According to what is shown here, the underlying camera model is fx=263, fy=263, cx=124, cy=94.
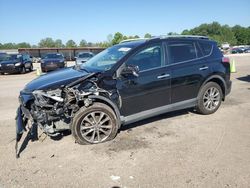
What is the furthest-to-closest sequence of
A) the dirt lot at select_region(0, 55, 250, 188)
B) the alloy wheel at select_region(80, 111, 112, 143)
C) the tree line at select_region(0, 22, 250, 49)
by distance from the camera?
the tree line at select_region(0, 22, 250, 49) → the alloy wheel at select_region(80, 111, 112, 143) → the dirt lot at select_region(0, 55, 250, 188)

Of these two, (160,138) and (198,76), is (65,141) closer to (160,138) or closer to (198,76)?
(160,138)

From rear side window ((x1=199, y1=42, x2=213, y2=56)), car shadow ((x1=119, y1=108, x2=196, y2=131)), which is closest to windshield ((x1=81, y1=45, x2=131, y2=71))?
car shadow ((x1=119, y1=108, x2=196, y2=131))

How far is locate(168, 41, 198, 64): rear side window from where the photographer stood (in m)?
5.48

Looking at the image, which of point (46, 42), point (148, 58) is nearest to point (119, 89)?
point (148, 58)

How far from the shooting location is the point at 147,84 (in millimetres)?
5035

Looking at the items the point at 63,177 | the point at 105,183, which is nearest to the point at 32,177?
the point at 63,177

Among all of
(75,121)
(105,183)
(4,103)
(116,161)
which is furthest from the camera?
(4,103)

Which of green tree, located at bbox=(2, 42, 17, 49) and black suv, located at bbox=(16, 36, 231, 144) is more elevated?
green tree, located at bbox=(2, 42, 17, 49)

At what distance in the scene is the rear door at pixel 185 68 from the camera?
546 cm

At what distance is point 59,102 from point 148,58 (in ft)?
6.27

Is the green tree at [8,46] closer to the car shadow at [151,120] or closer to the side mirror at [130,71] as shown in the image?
the car shadow at [151,120]

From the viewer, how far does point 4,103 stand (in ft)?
27.3

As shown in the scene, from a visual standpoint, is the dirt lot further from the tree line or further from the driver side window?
the tree line

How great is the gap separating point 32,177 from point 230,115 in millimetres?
4545
